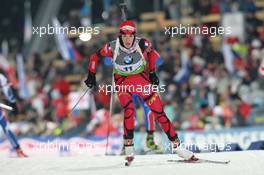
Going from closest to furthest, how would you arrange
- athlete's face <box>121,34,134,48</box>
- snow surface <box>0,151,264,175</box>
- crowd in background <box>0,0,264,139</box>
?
snow surface <box>0,151,264,175</box> → athlete's face <box>121,34,134,48</box> → crowd in background <box>0,0,264,139</box>

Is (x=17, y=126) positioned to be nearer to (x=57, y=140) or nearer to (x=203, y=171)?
(x=57, y=140)

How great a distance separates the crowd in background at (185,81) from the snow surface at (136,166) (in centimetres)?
512

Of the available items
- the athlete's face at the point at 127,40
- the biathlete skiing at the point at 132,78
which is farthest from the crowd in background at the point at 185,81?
the athlete's face at the point at 127,40

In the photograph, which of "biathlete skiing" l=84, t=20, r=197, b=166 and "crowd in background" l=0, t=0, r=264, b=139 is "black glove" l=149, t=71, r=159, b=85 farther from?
"crowd in background" l=0, t=0, r=264, b=139

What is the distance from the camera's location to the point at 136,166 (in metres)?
9.17

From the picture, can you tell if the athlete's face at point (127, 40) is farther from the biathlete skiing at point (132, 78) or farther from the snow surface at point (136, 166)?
the snow surface at point (136, 166)

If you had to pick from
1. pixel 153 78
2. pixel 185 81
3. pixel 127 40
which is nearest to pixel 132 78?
pixel 153 78

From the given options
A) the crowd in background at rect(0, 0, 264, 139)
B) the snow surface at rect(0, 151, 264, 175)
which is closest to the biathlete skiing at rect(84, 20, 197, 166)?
the snow surface at rect(0, 151, 264, 175)

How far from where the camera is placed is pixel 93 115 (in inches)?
611

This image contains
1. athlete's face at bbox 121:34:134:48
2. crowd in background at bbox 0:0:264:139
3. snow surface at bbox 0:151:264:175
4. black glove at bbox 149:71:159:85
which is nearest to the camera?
snow surface at bbox 0:151:264:175

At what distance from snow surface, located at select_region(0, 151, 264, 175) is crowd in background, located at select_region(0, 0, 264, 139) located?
512cm

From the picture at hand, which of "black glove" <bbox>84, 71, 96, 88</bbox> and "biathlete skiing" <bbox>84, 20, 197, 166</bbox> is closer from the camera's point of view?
"biathlete skiing" <bbox>84, 20, 197, 166</bbox>

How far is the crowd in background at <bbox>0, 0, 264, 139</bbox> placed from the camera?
608 inches

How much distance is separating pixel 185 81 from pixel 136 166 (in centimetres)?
739
